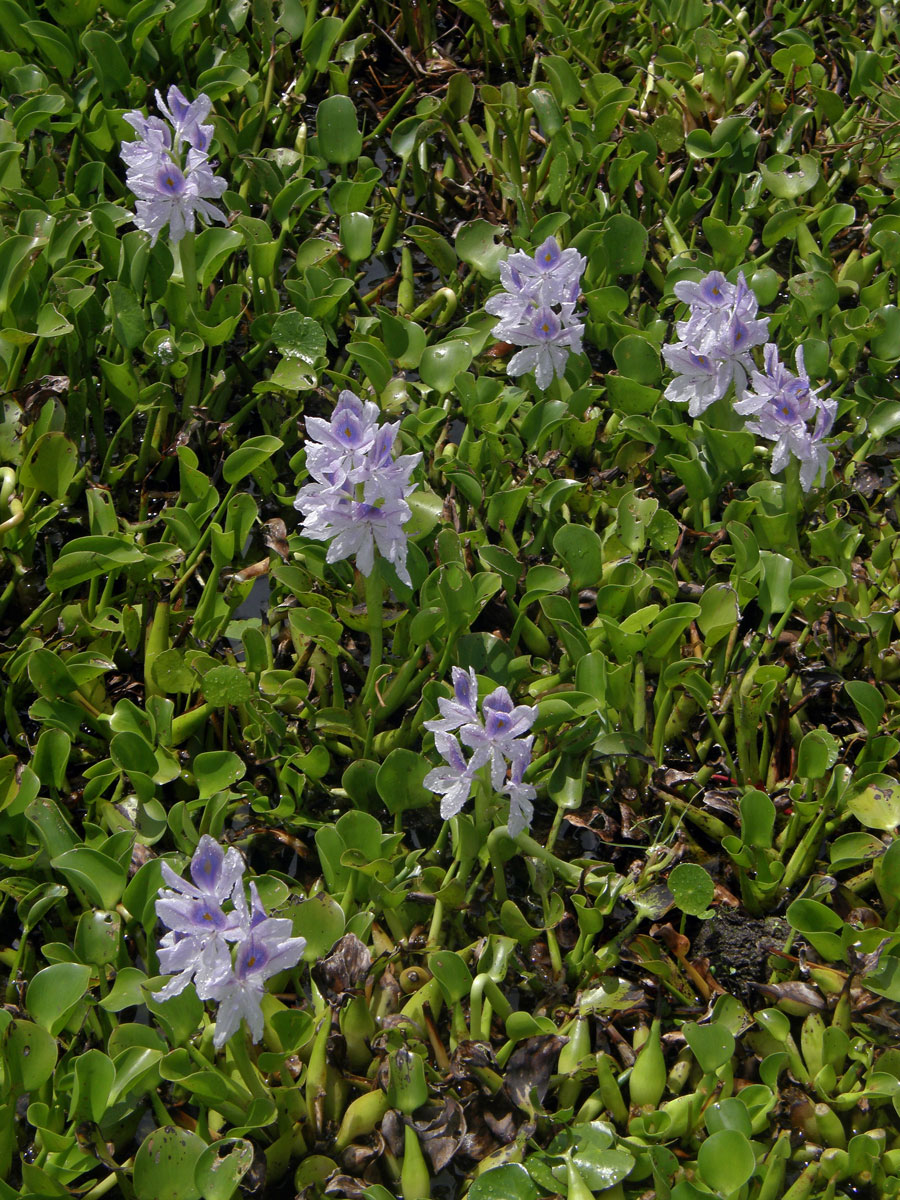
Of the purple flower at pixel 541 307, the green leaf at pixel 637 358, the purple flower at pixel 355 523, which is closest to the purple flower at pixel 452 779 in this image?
the purple flower at pixel 355 523

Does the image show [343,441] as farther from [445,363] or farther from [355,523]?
[445,363]

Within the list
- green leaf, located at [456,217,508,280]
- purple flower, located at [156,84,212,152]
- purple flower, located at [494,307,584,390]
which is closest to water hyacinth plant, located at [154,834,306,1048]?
purple flower, located at [494,307,584,390]

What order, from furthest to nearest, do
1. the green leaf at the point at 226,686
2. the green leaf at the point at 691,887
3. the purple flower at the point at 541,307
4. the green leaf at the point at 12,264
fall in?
1. the green leaf at the point at 12,264
2. the purple flower at the point at 541,307
3. the green leaf at the point at 226,686
4. the green leaf at the point at 691,887

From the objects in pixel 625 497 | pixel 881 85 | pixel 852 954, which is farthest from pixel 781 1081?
pixel 881 85

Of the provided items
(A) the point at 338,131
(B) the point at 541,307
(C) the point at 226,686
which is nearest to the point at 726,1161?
(C) the point at 226,686

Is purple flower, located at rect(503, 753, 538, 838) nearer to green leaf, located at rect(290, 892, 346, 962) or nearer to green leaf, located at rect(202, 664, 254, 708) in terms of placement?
green leaf, located at rect(290, 892, 346, 962)

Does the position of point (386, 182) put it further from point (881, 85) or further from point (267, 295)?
point (881, 85)

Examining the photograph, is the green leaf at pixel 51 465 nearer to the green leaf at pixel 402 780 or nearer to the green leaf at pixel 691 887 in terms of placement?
the green leaf at pixel 402 780
